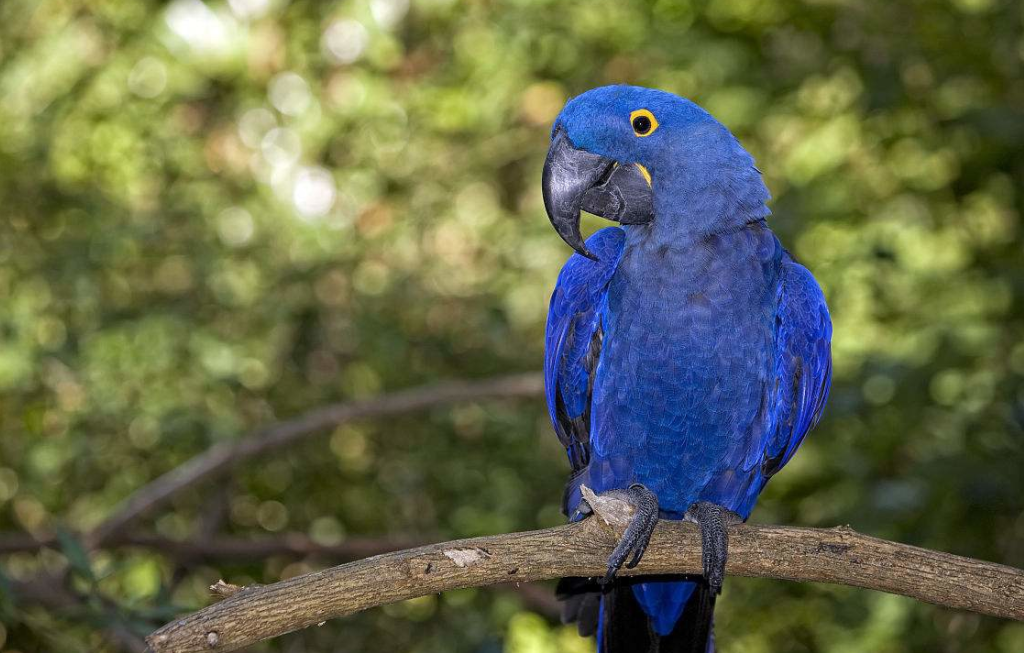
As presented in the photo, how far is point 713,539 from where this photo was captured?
6.57ft

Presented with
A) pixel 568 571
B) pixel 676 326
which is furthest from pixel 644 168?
pixel 568 571

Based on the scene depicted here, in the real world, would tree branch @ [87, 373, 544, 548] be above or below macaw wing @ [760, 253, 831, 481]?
below

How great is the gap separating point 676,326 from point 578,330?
32 centimetres

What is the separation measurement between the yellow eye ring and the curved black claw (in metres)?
0.77

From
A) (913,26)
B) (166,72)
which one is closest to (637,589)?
(913,26)

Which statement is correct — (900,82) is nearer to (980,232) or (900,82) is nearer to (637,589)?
(980,232)

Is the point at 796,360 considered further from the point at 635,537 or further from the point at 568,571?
the point at 568,571

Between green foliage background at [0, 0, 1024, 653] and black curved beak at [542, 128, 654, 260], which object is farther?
green foliage background at [0, 0, 1024, 653]

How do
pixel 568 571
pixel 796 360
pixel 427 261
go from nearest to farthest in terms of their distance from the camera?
1. pixel 568 571
2. pixel 796 360
3. pixel 427 261

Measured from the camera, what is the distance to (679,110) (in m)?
2.19

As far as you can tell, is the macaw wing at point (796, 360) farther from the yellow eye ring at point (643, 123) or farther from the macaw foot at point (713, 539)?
the yellow eye ring at point (643, 123)

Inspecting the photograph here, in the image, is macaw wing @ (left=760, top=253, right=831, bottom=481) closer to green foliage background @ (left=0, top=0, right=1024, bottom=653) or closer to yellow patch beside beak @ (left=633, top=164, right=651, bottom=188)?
yellow patch beside beak @ (left=633, top=164, right=651, bottom=188)

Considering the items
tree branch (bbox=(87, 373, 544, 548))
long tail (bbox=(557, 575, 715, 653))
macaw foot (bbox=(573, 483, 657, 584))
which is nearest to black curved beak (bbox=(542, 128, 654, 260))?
macaw foot (bbox=(573, 483, 657, 584))

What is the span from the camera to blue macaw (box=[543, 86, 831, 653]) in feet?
7.04
